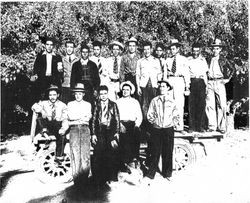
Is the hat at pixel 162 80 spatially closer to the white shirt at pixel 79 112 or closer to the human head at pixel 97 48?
the human head at pixel 97 48

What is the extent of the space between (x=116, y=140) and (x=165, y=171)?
118cm

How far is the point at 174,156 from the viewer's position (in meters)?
7.35

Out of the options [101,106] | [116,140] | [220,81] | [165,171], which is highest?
[220,81]

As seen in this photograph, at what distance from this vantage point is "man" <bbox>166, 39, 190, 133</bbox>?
739cm

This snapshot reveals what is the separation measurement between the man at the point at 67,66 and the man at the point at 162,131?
66.7 inches

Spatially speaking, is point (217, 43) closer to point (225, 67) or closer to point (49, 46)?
point (225, 67)

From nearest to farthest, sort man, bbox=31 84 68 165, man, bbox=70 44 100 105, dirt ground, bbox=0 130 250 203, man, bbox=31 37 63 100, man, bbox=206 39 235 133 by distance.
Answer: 1. dirt ground, bbox=0 130 250 203
2. man, bbox=31 84 68 165
3. man, bbox=70 44 100 105
4. man, bbox=31 37 63 100
5. man, bbox=206 39 235 133

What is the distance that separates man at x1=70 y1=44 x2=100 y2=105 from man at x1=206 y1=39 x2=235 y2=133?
2.40m

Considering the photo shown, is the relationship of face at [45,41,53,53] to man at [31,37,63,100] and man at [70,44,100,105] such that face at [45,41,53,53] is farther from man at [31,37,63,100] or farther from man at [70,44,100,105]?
man at [70,44,100,105]

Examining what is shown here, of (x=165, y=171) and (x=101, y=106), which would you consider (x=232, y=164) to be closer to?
(x=165, y=171)

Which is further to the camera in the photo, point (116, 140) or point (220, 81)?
point (220, 81)

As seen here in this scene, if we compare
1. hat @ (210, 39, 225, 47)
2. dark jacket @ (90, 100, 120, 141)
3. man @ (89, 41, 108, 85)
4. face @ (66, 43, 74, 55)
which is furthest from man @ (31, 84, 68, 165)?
hat @ (210, 39, 225, 47)

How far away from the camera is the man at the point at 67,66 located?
728 centimetres

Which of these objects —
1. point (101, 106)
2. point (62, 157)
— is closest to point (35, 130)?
point (62, 157)
